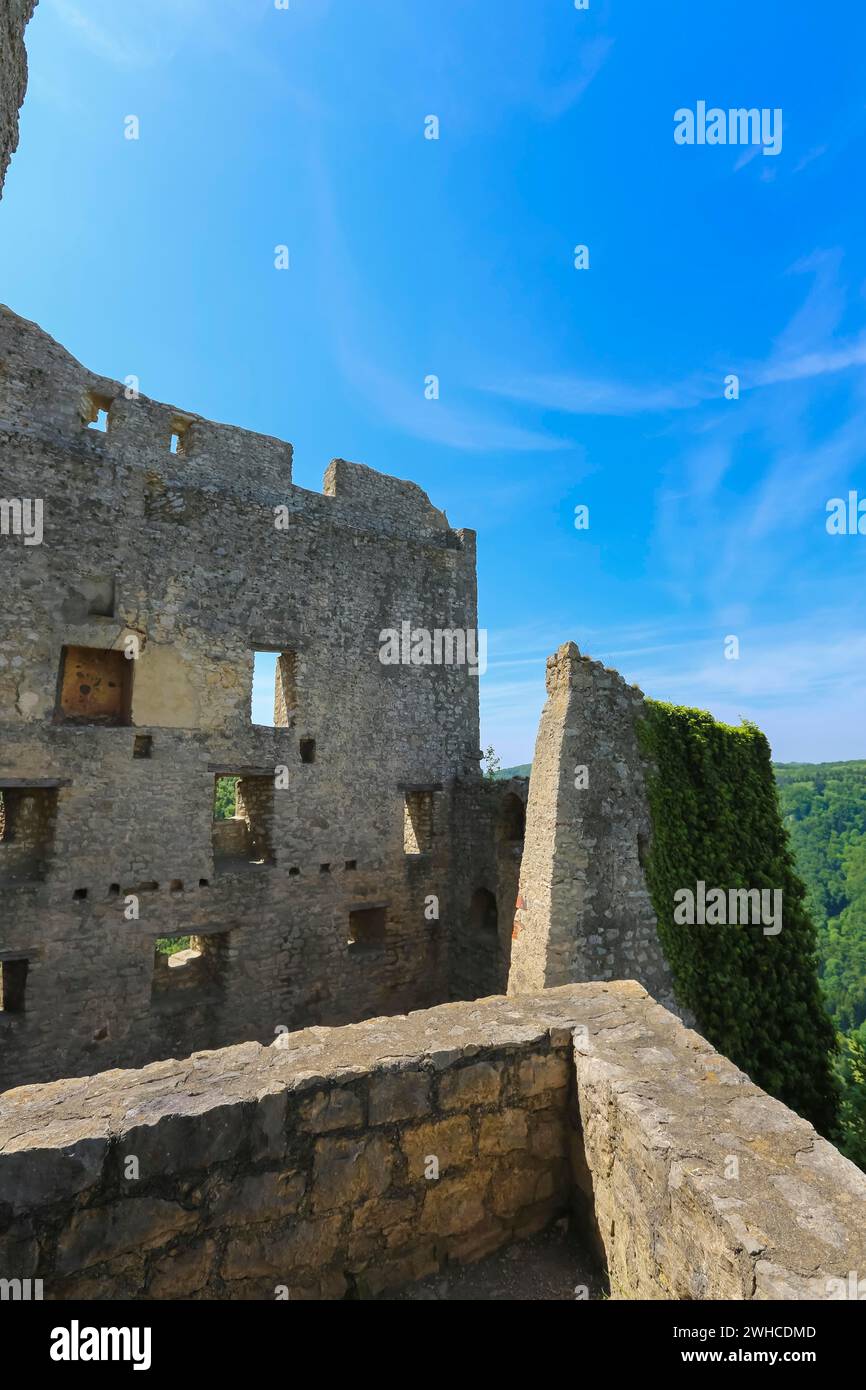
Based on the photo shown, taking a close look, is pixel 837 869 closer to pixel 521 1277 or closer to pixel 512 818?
pixel 512 818

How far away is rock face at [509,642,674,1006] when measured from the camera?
7.31 m

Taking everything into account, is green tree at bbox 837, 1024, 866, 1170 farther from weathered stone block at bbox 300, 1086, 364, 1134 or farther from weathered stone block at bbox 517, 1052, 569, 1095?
weathered stone block at bbox 300, 1086, 364, 1134

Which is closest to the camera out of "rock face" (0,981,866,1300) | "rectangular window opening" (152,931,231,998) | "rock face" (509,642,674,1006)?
"rock face" (0,981,866,1300)

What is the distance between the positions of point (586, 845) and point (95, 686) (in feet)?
27.8

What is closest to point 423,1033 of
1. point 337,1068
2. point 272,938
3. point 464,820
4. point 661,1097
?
point 337,1068

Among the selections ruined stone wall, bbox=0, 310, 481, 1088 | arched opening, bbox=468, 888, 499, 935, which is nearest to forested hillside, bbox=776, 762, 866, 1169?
arched opening, bbox=468, 888, 499, 935

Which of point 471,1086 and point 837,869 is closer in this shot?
point 471,1086

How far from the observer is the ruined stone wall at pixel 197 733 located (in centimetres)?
928

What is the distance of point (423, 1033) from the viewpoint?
3.73m

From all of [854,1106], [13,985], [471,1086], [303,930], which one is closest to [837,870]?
[854,1106]

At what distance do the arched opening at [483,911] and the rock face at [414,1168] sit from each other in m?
8.55

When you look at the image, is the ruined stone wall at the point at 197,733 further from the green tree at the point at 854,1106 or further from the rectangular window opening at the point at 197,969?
the green tree at the point at 854,1106

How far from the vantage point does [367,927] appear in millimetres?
12406

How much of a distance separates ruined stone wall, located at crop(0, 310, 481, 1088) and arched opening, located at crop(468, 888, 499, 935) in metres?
0.40
